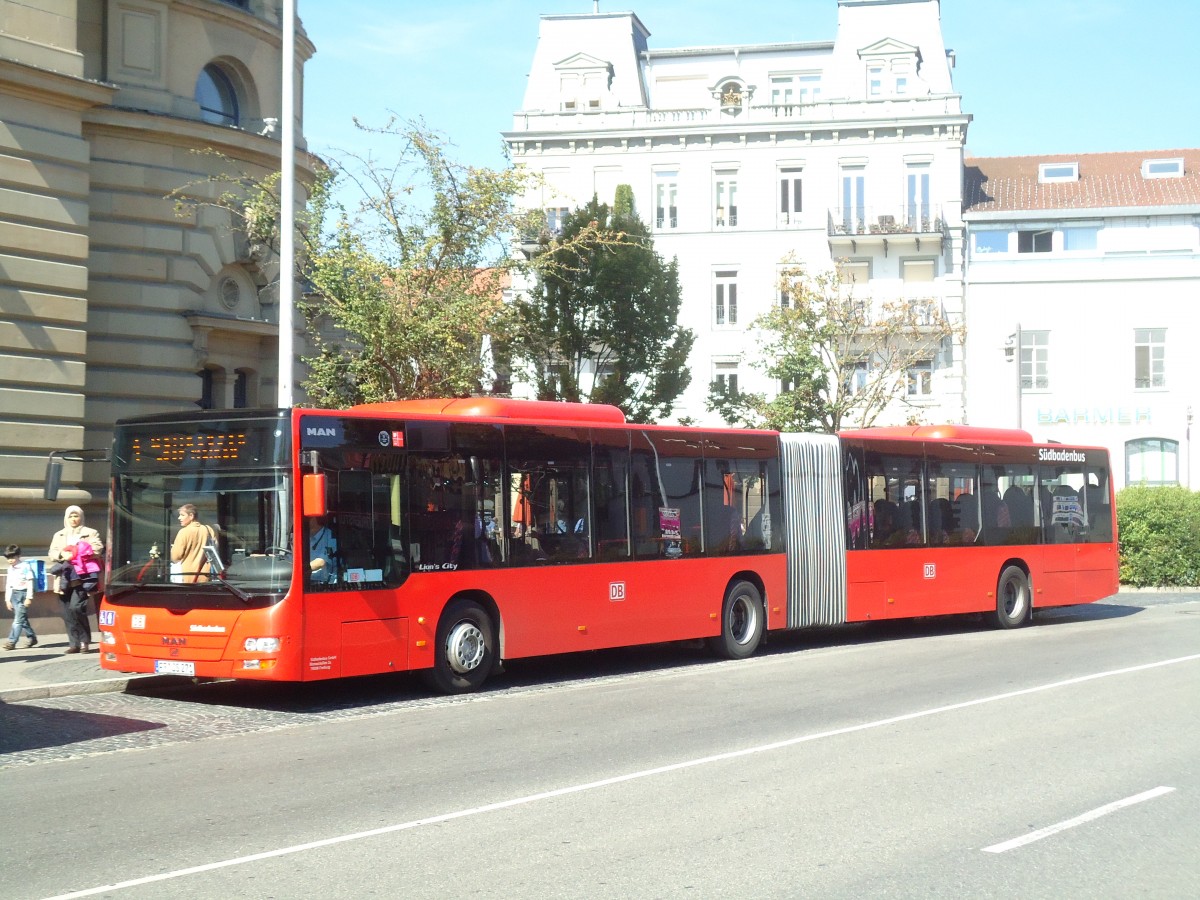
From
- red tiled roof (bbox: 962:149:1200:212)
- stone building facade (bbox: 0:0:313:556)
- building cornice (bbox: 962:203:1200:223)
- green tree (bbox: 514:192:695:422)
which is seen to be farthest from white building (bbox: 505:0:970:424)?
stone building facade (bbox: 0:0:313:556)

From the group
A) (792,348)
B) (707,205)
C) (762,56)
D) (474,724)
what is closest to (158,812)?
(474,724)

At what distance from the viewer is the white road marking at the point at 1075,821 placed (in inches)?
297

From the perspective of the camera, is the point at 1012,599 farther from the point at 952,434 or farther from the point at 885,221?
the point at 885,221

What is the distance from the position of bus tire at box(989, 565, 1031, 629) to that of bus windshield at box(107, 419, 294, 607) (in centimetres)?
1396

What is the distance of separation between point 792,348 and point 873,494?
21408 millimetres

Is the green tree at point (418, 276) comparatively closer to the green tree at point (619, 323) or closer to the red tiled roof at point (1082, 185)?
the green tree at point (619, 323)

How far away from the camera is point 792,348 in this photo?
138 ft

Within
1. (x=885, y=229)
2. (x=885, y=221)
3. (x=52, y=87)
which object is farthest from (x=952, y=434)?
(x=885, y=221)

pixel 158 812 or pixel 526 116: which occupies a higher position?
pixel 526 116

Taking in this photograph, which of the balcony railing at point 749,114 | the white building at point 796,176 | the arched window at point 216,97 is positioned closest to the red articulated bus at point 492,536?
the arched window at point 216,97

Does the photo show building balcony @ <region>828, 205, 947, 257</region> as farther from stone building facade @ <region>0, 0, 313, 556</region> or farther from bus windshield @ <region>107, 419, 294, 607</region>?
bus windshield @ <region>107, 419, 294, 607</region>

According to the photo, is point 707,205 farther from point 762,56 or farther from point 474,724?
point 474,724

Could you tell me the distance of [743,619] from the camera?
752 inches

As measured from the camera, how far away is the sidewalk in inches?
561
